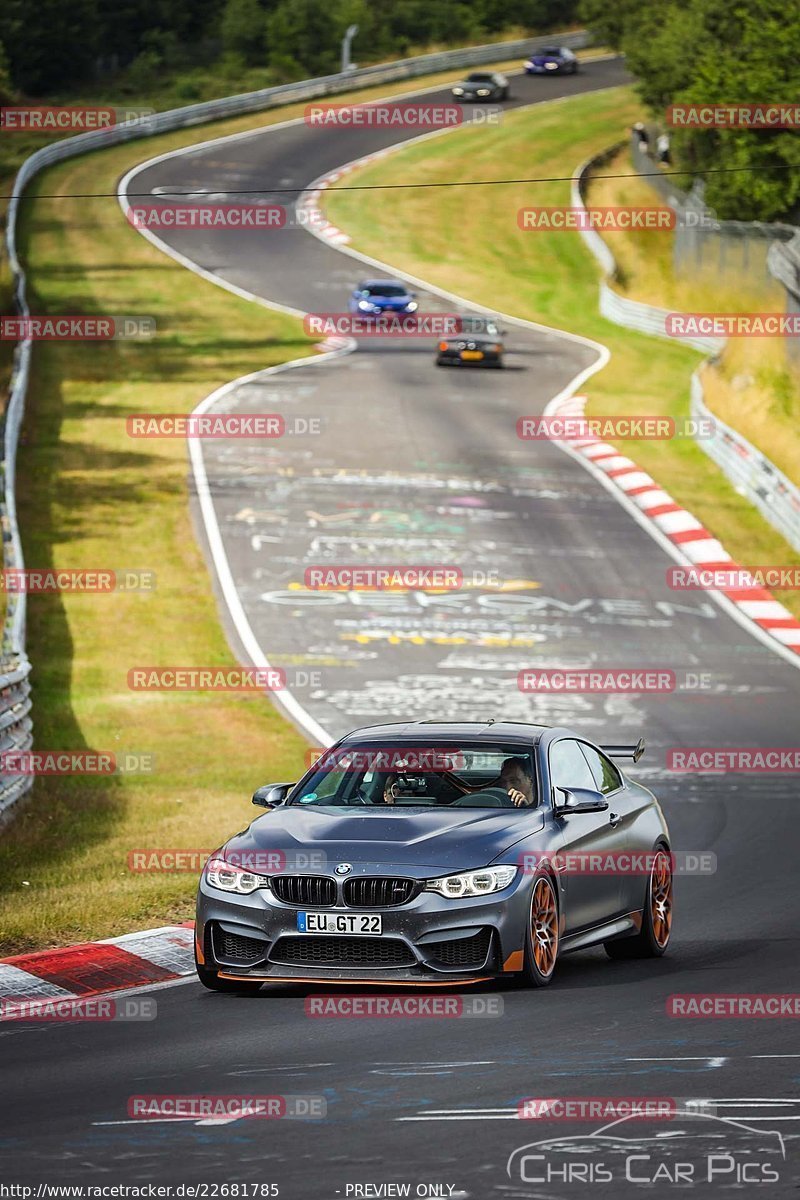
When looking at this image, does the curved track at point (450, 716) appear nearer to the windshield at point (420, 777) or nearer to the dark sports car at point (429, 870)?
the dark sports car at point (429, 870)

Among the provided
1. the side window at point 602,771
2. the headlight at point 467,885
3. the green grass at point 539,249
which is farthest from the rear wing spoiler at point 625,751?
the green grass at point 539,249

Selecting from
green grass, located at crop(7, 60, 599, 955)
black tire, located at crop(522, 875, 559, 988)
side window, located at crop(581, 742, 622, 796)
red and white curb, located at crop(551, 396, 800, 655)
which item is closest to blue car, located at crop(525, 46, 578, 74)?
green grass, located at crop(7, 60, 599, 955)

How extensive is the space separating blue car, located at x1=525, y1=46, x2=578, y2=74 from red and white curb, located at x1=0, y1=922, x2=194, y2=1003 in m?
87.1

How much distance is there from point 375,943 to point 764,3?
49.4 meters

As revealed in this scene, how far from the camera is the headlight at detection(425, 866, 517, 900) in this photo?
9773 mm

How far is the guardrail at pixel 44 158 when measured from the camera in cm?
1736

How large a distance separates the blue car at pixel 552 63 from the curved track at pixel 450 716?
35.0 metres

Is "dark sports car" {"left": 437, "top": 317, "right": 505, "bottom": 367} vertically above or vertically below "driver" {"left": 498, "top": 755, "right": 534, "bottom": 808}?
below

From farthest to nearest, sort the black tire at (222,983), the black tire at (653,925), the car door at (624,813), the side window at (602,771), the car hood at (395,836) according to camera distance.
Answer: the side window at (602,771) < the black tire at (653,925) < the car door at (624,813) < the black tire at (222,983) < the car hood at (395,836)

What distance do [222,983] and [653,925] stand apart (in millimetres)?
2824

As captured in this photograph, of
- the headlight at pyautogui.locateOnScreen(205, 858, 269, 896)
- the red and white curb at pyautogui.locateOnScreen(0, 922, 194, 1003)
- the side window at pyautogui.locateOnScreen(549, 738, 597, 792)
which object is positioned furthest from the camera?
the side window at pyautogui.locateOnScreen(549, 738, 597, 792)

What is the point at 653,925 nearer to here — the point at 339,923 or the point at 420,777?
the point at 420,777

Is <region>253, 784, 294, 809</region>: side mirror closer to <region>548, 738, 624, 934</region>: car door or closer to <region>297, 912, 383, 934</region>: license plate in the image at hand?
<region>297, 912, 383, 934</region>: license plate

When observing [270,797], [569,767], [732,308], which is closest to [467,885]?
[270,797]
